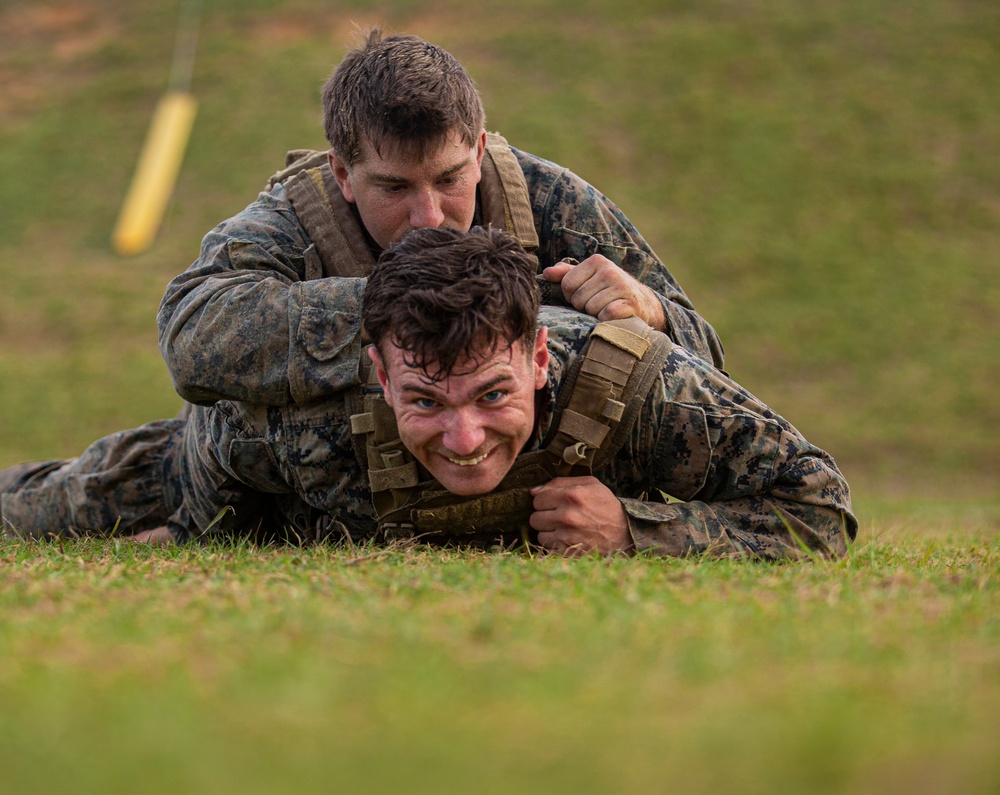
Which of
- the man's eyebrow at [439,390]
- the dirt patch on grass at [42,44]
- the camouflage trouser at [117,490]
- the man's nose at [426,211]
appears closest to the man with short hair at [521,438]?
the man's eyebrow at [439,390]

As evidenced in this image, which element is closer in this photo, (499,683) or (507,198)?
(499,683)

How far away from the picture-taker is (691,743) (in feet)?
7.79

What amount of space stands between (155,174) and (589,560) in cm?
2241

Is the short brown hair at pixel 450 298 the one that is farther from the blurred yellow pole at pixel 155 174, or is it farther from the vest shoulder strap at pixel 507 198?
the blurred yellow pole at pixel 155 174

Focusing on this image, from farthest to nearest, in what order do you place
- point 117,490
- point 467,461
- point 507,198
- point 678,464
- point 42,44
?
point 42,44 → point 117,490 → point 507,198 → point 678,464 → point 467,461

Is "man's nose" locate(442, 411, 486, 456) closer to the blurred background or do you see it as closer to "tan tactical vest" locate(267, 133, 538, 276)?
"tan tactical vest" locate(267, 133, 538, 276)

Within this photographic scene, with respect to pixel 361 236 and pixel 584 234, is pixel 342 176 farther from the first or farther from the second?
pixel 584 234

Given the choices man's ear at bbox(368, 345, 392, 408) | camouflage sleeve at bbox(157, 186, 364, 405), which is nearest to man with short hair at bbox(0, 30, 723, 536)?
camouflage sleeve at bbox(157, 186, 364, 405)

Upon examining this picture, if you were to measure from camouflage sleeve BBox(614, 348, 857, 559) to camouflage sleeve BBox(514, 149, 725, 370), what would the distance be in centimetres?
86

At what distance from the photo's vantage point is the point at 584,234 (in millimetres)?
5902

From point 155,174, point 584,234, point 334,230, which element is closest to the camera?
point 334,230

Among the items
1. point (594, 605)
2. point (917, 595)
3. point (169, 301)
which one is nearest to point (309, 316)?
point (169, 301)

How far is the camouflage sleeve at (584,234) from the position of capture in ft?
19.4

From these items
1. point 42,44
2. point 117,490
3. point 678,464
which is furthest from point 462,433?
point 42,44
